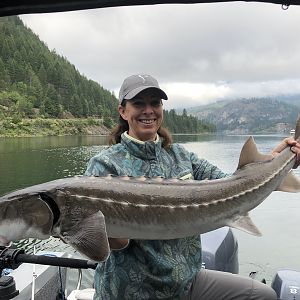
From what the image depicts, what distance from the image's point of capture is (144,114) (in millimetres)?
2615

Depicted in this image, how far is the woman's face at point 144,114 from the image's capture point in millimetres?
2609

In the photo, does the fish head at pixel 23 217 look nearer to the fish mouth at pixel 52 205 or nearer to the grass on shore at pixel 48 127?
the fish mouth at pixel 52 205

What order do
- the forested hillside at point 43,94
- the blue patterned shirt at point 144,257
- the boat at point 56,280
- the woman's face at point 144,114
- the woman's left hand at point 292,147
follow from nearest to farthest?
the blue patterned shirt at point 144,257 < the woman's face at point 144,114 < the woman's left hand at point 292,147 < the boat at point 56,280 < the forested hillside at point 43,94

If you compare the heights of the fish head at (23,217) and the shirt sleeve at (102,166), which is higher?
the shirt sleeve at (102,166)

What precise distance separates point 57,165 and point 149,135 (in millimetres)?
29925

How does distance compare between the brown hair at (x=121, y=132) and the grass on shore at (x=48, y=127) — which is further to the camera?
the grass on shore at (x=48, y=127)

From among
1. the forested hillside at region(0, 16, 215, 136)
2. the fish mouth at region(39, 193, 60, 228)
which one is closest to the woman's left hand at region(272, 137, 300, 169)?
the fish mouth at region(39, 193, 60, 228)

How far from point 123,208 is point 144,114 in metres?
0.76

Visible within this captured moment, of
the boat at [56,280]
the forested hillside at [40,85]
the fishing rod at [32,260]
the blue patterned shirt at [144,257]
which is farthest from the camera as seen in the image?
the forested hillside at [40,85]

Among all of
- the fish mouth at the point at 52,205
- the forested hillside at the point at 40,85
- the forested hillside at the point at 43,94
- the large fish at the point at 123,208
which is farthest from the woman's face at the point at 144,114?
the forested hillside at the point at 40,85

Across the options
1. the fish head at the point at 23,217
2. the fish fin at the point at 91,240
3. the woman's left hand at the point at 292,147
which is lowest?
the fish fin at the point at 91,240

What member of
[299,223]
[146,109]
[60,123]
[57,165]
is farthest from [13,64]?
[146,109]

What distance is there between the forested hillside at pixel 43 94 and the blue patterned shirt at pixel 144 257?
287 ft

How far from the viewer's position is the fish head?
187 cm
